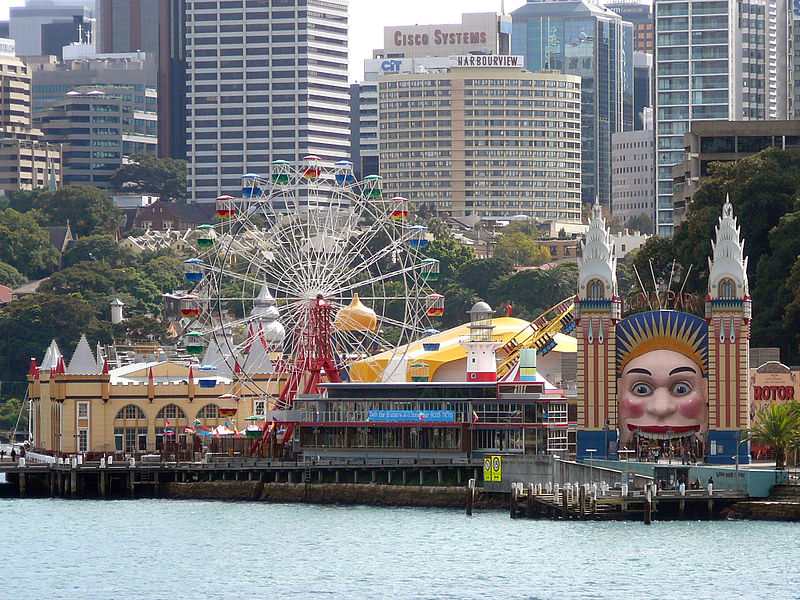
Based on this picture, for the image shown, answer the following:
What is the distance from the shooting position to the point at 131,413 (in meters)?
154

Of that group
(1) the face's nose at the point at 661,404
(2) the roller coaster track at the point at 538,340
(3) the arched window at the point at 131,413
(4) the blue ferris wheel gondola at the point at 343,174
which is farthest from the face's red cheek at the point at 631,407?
(3) the arched window at the point at 131,413

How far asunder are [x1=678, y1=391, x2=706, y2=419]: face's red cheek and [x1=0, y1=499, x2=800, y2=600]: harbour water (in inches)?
500

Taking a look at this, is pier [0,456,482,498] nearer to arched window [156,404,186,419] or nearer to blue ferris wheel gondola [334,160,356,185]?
arched window [156,404,186,419]

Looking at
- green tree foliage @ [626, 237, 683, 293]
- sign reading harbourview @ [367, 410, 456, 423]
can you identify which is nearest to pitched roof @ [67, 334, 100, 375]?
sign reading harbourview @ [367, 410, 456, 423]

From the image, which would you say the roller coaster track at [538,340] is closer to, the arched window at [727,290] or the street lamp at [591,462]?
the street lamp at [591,462]

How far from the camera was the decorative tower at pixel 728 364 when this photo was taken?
120 m

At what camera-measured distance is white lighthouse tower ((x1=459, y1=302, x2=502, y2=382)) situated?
133375mm

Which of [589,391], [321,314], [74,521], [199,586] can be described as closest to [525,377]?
[589,391]

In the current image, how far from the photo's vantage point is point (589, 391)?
400 feet

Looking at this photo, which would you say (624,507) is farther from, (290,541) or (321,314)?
(321,314)

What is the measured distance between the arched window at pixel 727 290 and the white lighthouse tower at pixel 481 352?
16568mm

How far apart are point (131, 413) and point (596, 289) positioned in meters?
43.6

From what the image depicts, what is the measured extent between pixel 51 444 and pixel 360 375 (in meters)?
22.0

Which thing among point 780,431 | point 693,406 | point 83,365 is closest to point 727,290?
point 693,406
